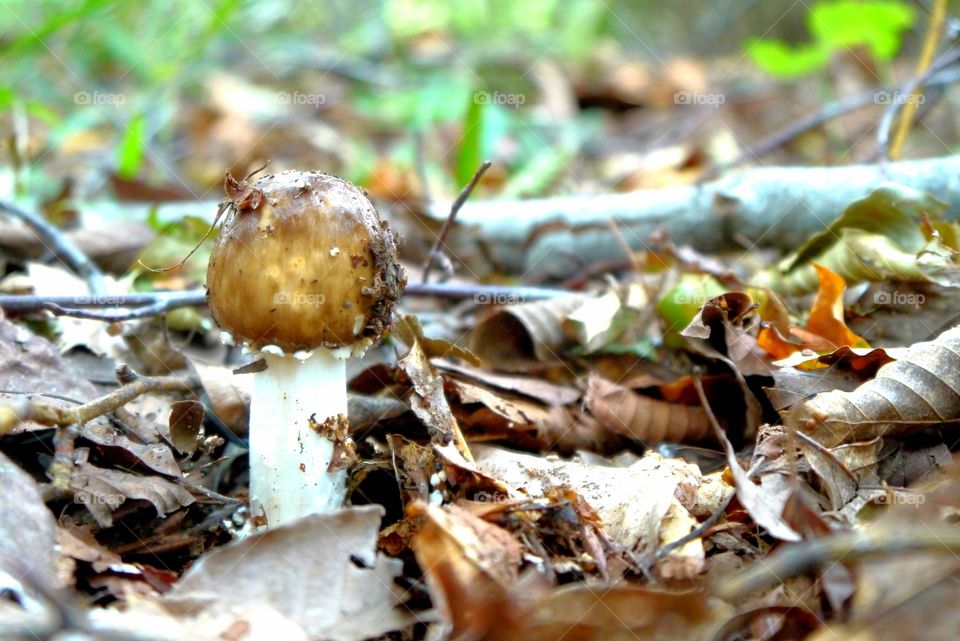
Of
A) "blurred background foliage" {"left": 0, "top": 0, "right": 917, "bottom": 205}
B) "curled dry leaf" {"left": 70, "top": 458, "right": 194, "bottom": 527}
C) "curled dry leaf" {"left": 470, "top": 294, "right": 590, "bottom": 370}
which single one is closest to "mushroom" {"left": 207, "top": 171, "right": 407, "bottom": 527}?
"curled dry leaf" {"left": 70, "top": 458, "right": 194, "bottom": 527}

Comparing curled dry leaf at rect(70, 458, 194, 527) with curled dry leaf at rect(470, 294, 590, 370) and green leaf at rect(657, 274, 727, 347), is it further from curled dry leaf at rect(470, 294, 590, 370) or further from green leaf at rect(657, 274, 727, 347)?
green leaf at rect(657, 274, 727, 347)

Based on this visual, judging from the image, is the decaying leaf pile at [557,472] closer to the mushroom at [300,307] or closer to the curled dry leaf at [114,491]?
the curled dry leaf at [114,491]

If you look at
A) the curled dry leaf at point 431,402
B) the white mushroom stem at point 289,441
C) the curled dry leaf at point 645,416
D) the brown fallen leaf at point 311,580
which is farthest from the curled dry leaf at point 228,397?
the curled dry leaf at point 645,416

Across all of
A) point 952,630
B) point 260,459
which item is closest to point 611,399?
point 260,459

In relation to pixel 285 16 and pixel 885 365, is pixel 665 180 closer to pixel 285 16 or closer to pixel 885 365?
pixel 885 365

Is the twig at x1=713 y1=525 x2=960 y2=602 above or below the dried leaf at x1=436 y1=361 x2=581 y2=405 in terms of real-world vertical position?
above

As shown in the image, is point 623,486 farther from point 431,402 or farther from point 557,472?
point 431,402

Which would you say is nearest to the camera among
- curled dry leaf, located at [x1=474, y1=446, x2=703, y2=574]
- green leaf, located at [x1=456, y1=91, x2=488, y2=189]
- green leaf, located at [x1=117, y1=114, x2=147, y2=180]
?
curled dry leaf, located at [x1=474, y1=446, x2=703, y2=574]
